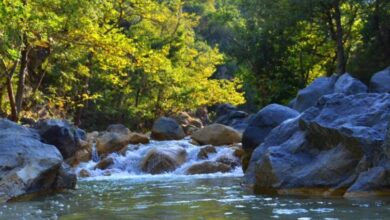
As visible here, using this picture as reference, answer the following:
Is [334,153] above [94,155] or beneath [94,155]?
above

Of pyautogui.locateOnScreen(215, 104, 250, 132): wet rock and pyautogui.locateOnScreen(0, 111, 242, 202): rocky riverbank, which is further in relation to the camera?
pyautogui.locateOnScreen(215, 104, 250, 132): wet rock

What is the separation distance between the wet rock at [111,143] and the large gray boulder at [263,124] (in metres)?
6.05

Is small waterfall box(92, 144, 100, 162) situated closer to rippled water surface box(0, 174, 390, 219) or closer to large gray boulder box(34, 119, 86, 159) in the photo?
large gray boulder box(34, 119, 86, 159)

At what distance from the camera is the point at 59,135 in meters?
16.5

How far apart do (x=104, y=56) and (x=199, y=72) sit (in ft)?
51.1

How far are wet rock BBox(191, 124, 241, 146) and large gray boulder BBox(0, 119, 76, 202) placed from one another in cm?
861

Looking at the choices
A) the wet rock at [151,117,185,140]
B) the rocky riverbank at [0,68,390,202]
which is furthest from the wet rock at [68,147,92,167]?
the rocky riverbank at [0,68,390,202]

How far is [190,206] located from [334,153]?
9.20ft

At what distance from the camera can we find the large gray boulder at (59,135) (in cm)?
1631

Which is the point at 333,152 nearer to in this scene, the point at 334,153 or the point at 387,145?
the point at 334,153

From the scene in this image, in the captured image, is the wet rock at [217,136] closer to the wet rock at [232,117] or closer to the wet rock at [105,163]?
the wet rock at [105,163]

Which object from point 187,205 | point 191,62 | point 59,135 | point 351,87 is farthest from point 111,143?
point 191,62

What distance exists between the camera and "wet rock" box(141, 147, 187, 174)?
49.9 ft

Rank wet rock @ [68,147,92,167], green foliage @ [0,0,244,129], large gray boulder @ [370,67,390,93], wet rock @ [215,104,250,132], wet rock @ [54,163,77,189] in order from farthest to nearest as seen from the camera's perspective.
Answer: wet rock @ [215,104,250,132] → wet rock @ [68,147,92,167] → large gray boulder @ [370,67,390,93] → green foliage @ [0,0,244,129] → wet rock @ [54,163,77,189]
